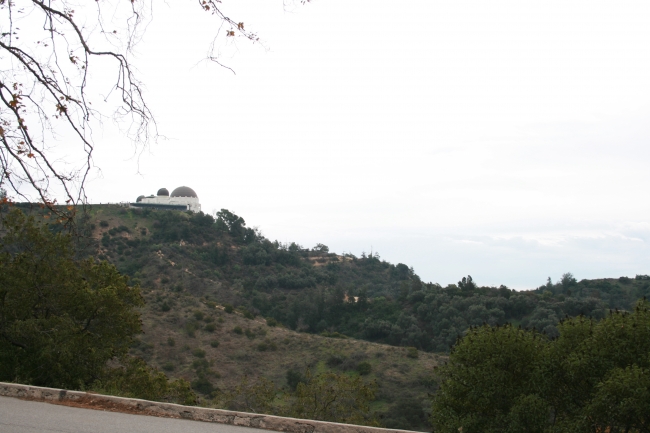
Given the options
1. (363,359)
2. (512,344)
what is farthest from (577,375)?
(363,359)

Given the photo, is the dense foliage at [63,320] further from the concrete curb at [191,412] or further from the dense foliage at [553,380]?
the dense foliage at [553,380]

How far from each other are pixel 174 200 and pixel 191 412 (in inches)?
3078

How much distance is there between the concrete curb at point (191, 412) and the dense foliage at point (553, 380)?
455cm

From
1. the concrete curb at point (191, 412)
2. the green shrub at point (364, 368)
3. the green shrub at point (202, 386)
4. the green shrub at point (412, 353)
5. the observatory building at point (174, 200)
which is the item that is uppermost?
the observatory building at point (174, 200)

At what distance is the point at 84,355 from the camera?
1277cm

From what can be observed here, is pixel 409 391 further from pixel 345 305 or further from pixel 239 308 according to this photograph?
pixel 345 305

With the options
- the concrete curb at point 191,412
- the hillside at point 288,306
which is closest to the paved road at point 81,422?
the concrete curb at point 191,412

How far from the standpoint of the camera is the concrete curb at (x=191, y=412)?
21.0 ft

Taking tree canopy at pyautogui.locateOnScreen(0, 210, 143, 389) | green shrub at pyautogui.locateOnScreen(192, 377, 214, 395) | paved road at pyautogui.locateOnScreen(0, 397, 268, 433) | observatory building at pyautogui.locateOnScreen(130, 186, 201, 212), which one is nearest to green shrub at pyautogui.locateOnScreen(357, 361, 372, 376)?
green shrub at pyautogui.locateOnScreen(192, 377, 214, 395)

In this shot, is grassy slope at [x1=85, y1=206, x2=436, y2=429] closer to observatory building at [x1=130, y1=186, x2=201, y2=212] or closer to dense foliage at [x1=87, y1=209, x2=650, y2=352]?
dense foliage at [x1=87, y1=209, x2=650, y2=352]

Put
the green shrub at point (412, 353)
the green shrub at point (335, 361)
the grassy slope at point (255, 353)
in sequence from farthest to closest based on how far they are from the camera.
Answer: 1. the green shrub at point (412, 353)
2. the green shrub at point (335, 361)
3. the grassy slope at point (255, 353)

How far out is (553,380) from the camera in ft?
33.7

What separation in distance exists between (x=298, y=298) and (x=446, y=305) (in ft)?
52.7

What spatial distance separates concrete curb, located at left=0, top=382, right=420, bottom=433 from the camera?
21.0ft
